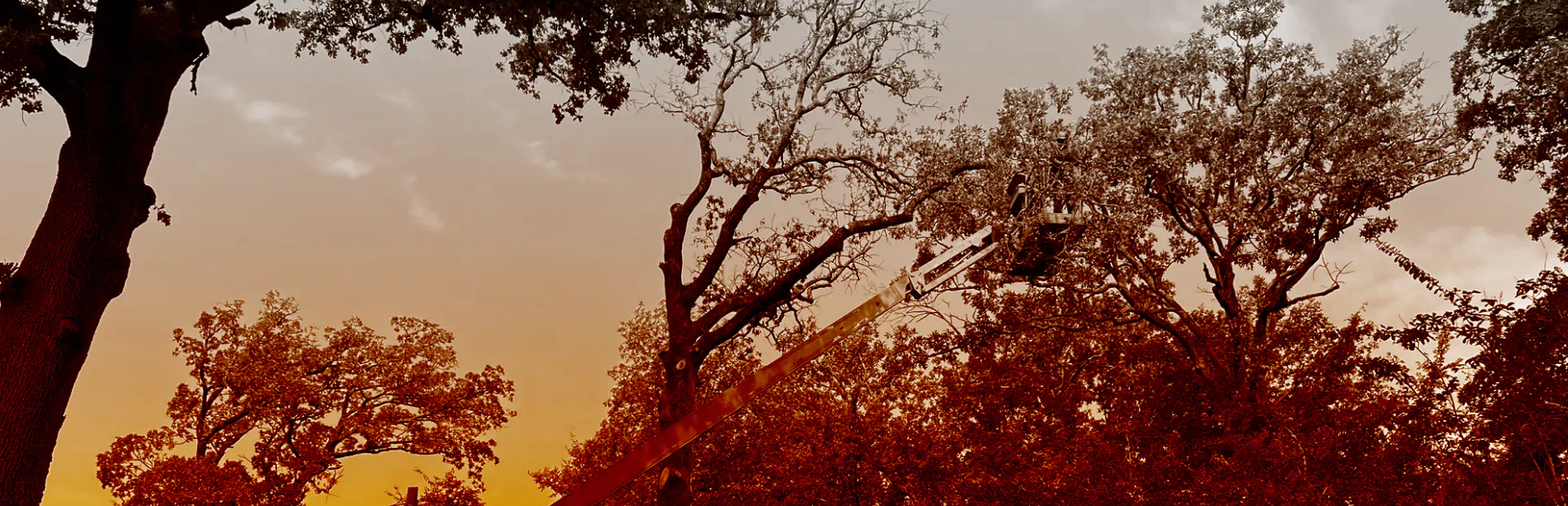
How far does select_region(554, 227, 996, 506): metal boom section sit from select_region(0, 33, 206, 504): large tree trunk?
183 inches

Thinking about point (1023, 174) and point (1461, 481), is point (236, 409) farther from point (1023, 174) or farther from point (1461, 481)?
point (1461, 481)

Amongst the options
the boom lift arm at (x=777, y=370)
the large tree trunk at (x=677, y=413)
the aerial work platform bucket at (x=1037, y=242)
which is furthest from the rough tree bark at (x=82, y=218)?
the aerial work platform bucket at (x=1037, y=242)

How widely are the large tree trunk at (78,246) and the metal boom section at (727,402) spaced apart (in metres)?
4.66

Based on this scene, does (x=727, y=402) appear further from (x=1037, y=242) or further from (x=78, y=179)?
(x=1037, y=242)

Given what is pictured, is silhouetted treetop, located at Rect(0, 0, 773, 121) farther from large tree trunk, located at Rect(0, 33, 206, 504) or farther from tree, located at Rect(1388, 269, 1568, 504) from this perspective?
tree, located at Rect(1388, 269, 1568, 504)


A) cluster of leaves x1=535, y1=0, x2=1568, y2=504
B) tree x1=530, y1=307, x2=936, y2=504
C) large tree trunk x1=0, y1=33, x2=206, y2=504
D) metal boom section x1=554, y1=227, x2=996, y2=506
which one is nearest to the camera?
metal boom section x1=554, y1=227, x2=996, y2=506

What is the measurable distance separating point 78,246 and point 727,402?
17.8 ft

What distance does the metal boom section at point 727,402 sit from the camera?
3.58 meters

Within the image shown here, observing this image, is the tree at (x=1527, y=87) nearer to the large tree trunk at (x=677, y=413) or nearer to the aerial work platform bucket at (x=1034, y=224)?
the aerial work platform bucket at (x=1034, y=224)

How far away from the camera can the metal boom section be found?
3.58 metres

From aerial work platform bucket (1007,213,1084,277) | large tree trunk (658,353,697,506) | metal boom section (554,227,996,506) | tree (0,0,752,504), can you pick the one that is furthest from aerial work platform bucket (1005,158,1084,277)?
tree (0,0,752,504)

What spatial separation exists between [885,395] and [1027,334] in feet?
25.3

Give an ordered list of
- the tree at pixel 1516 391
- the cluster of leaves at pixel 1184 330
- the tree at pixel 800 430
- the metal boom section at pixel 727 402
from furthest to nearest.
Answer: the tree at pixel 800 430, the cluster of leaves at pixel 1184 330, the tree at pixel 1516 391, the metal boom section at pixel 727 402

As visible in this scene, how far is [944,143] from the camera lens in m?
14.6
